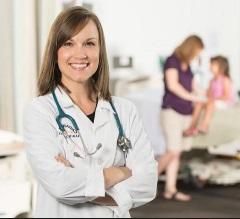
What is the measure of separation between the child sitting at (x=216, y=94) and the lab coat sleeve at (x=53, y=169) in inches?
69.4

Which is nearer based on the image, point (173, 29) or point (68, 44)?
point (68, 44)

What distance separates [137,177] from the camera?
115 centimetres

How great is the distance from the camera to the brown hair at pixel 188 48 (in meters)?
2.71

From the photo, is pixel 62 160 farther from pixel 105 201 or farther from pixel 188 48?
pixel 188 48

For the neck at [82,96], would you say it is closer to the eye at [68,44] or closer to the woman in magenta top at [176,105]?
the eye at [68,44]

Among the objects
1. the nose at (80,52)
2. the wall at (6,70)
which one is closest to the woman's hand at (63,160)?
the nose at (80,52)

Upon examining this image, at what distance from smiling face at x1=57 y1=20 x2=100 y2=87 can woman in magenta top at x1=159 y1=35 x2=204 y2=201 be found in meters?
1.57

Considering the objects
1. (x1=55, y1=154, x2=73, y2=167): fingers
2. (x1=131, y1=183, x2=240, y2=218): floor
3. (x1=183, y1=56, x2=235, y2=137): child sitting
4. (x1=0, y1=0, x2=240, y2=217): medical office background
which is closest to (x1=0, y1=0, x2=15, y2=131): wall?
(x1=0, y1=0, x2=240, y2=217): medical office background

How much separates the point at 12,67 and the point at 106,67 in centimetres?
98

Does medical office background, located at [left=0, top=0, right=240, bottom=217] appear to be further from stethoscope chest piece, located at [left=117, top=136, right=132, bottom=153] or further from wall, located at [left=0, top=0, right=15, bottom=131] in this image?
stethoscope chest piece, located at [left=117, top=136, right=132, bottom=153]

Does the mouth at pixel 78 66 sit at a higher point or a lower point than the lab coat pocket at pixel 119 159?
higher

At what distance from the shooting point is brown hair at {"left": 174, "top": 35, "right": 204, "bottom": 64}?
2713 mm

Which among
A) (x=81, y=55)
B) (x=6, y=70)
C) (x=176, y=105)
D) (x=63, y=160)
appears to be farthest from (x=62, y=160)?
(x=176, y=105)

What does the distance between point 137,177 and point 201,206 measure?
1.68m
